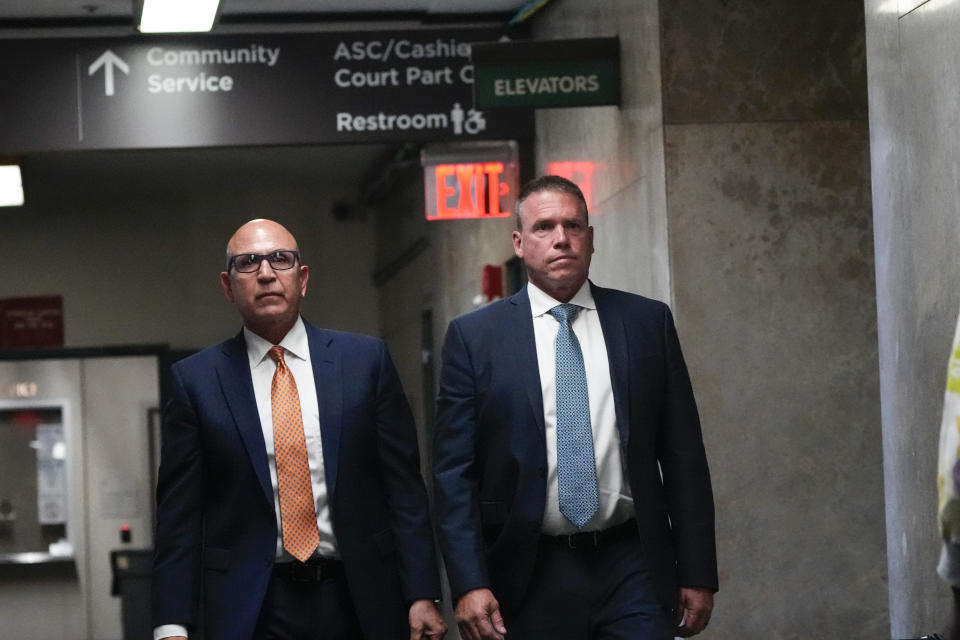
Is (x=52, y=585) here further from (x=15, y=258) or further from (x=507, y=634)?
(x=507, y=634)

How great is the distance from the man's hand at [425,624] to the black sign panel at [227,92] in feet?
15.2

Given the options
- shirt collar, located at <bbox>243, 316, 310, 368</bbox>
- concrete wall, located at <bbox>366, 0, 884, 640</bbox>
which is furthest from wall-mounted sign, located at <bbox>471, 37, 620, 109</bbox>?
shirt collar, located at <bbox>243, 316, 310, 368</bbox>

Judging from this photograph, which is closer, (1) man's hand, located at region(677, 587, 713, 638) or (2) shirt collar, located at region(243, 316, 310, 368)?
(1) man's hand, located at region(677, 587, 713, 638)

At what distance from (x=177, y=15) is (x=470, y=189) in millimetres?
2555

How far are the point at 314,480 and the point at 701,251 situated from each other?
114 inches

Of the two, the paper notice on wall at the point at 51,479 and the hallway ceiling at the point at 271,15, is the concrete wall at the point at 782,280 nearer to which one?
the hallway ceiling at the point at 271,15

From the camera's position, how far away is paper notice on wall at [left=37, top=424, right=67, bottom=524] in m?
13.9

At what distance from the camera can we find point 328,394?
165 inches

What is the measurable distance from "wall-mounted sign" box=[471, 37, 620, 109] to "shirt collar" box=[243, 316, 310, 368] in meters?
3.22

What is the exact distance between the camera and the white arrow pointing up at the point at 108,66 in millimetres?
8438

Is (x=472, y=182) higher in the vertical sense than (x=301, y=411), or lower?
higher

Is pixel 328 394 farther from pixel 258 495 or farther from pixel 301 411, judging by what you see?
pixel 258 495

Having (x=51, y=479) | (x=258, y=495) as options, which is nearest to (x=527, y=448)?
(x=258, y=495)

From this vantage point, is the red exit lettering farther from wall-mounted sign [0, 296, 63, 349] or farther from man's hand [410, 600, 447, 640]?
wall-mounted sign [0, 296, 63, 349]
